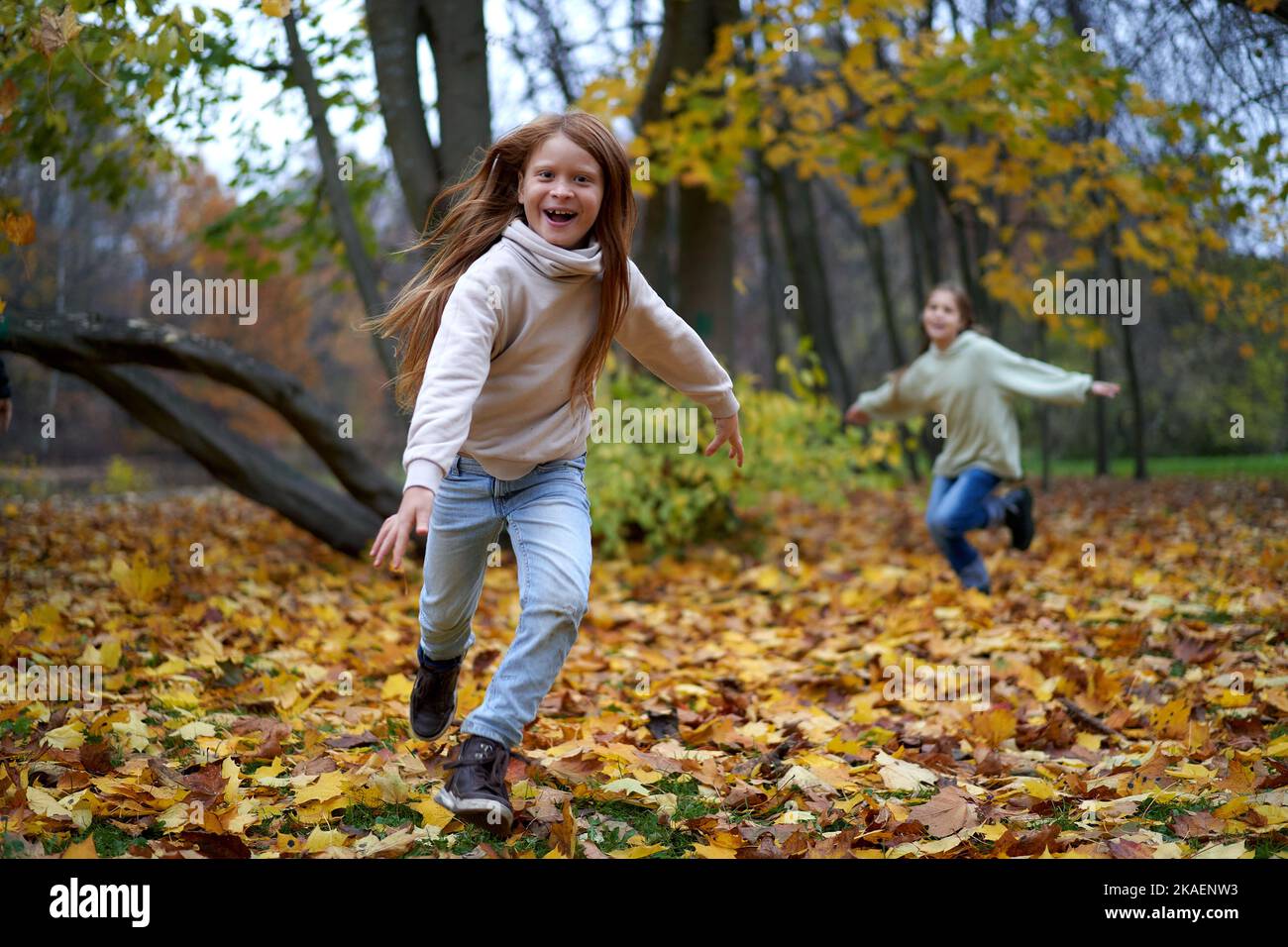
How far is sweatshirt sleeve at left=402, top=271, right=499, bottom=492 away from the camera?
253 cm

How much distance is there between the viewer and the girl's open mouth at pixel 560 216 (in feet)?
9.93

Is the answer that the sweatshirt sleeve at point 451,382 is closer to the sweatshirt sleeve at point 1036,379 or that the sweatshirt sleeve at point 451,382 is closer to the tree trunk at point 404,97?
the sweatshirt sleeve at point 1036,379

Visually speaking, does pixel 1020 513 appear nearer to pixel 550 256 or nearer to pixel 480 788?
pixel 550 256

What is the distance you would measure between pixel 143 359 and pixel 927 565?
505 centimetres

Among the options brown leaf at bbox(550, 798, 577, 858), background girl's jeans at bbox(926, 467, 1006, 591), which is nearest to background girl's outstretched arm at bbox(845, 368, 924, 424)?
background girl's jeans at bbox(926, 467, 1006, 591)

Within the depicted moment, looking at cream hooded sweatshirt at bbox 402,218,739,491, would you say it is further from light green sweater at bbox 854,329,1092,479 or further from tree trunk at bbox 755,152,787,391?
tree trunk at bbox 755,152,787,391

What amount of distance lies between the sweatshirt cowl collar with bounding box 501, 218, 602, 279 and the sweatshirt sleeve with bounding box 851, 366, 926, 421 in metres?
3.94

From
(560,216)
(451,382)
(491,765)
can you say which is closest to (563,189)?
(560,216)

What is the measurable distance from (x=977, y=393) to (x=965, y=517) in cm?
76

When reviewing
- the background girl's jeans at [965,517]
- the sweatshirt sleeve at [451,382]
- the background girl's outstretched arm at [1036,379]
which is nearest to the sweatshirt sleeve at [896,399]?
the background girl's outstretched arm at [1036,379]

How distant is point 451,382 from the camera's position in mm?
2662

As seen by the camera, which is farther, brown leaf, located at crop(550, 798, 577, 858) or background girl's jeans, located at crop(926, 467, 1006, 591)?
background girl's jeans, located at crop(926, 467, 1006, 591)

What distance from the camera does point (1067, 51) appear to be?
23.0 ft
